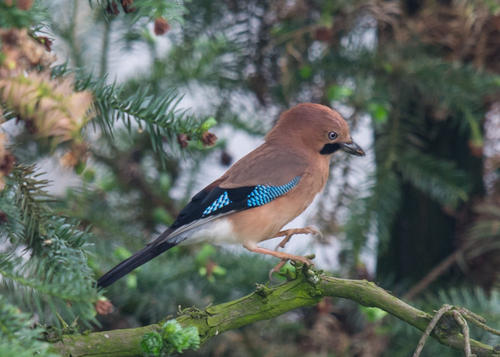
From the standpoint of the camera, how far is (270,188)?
153 centimetres

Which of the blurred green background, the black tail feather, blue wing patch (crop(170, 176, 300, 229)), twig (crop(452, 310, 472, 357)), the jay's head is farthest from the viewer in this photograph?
the blurred green background

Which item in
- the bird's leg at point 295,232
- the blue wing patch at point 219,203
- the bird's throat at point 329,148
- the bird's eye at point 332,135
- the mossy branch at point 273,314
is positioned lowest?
the mossy branch at point 273,314

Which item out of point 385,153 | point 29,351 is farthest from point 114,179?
point 29,351

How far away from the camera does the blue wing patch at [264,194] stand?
150 centimetres

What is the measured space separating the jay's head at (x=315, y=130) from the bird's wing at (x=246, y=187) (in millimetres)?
55

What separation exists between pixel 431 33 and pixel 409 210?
586 millimetres

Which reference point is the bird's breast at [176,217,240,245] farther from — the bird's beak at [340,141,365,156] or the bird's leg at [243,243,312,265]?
the bird's beak at [340,141,365,156]

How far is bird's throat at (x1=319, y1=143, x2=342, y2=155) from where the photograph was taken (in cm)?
164

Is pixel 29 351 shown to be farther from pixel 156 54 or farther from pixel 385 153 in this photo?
pixel 156 54

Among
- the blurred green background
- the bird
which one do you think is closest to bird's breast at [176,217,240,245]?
the bird

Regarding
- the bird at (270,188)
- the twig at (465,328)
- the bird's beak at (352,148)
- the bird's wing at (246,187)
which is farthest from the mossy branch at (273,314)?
the bird's beak at (352,148)

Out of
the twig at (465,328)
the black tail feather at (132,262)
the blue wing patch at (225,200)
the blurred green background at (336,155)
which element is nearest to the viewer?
the twig at (465,328)

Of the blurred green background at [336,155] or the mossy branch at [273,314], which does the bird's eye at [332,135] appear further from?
the mossy branch at [273,314]

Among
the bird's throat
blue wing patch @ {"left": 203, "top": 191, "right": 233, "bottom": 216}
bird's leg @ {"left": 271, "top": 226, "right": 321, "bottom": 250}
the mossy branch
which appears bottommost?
the mossy branch
